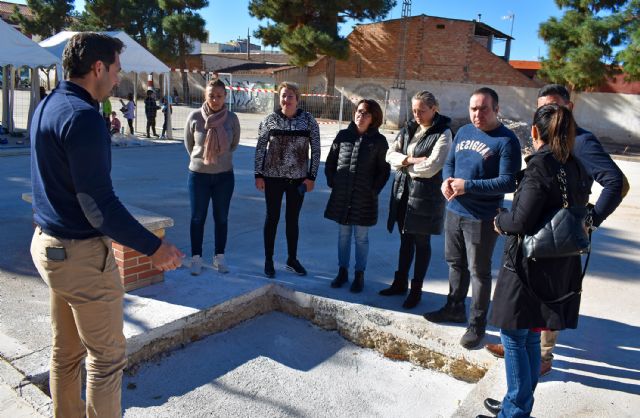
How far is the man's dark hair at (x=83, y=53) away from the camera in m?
2.08

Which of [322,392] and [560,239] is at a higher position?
[560,239]

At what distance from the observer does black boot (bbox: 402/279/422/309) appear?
13.8ft

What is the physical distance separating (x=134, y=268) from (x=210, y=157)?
110 centimetres

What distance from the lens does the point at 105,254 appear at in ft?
7.08

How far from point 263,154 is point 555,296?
2799mm

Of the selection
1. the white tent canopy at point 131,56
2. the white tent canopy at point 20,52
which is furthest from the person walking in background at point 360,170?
the white tent canopy at point 131,56

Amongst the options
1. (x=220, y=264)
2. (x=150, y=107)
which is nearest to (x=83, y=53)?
(x=220, y=264)

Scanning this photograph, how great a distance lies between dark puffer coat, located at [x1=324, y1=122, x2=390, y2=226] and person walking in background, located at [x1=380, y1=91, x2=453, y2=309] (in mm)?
160

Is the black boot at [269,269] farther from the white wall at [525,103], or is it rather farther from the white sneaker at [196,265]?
the white wall at [525,103]

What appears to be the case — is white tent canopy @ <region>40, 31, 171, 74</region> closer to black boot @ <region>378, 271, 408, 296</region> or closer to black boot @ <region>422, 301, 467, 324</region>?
black boot @ <region>378, 271, 408, 296</region>

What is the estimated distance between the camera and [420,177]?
13.2 feet

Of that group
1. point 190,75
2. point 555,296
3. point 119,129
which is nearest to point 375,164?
point 555,296

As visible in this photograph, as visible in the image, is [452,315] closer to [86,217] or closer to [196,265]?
[196,265]

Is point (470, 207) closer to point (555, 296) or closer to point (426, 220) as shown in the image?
point (426, 220)
